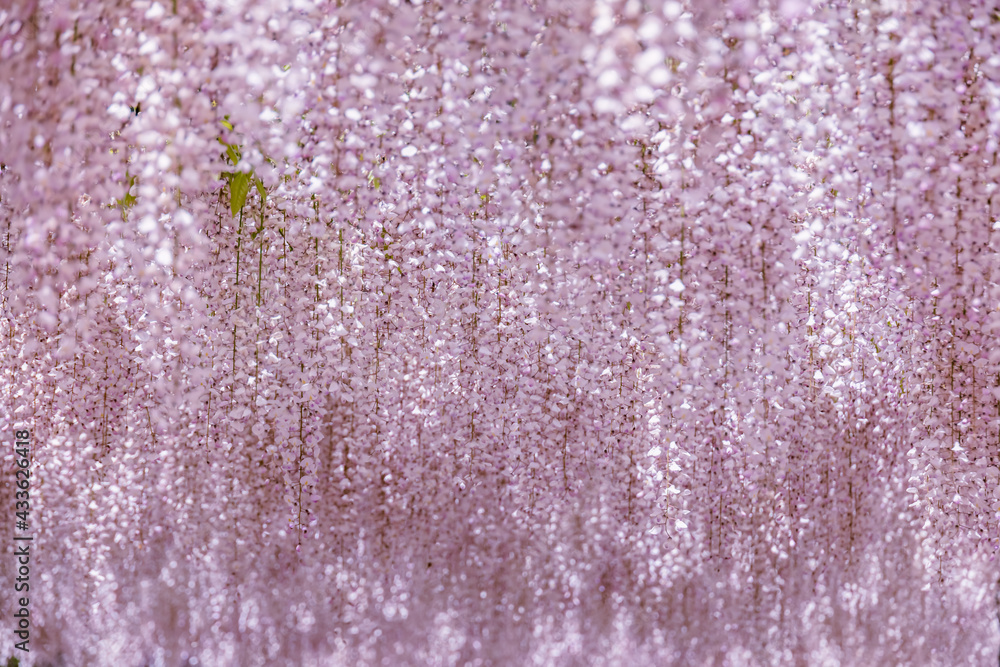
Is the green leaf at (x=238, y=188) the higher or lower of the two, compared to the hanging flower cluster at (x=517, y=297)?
higher

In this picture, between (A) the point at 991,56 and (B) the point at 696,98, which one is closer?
(A) the point at 991,56

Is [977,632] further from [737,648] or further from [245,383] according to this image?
[245,383]

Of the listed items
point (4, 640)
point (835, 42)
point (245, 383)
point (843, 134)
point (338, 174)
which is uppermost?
point (835, 42)

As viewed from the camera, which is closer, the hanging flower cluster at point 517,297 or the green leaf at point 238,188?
the hanging flower cluster at point 517,297

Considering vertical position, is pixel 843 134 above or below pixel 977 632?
above

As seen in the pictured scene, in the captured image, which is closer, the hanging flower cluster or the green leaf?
the hanging flower cluster

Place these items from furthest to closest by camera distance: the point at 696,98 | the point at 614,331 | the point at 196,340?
the point at 614,331, the point at 196,340, the point at 696,98

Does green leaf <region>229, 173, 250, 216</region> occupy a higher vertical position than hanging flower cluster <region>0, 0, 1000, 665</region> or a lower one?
higher

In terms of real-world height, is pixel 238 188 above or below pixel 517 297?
above

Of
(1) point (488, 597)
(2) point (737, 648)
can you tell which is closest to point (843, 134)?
(1) point (488, 597)

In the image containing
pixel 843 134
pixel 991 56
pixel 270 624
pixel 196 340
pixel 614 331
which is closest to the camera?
pixel 991 56

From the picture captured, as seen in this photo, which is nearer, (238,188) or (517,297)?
(238,188)
